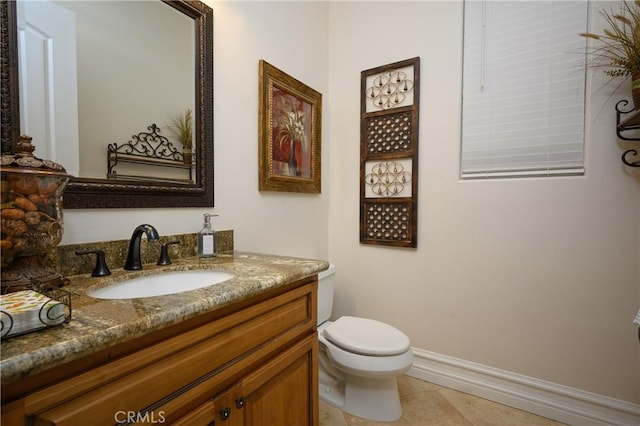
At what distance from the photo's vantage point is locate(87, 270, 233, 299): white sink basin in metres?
0.87

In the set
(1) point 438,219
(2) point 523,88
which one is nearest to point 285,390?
(1) point 438,219

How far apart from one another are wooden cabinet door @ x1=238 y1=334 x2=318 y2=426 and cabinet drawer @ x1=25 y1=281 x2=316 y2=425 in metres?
0.07

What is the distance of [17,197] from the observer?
663mm

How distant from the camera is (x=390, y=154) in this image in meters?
1.91

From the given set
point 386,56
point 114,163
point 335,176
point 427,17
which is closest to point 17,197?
point 114,163

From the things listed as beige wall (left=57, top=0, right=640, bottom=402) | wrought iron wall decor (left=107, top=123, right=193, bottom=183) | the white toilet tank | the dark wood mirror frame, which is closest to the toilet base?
the white toilet tank

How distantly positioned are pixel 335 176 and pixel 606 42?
1.56 metres

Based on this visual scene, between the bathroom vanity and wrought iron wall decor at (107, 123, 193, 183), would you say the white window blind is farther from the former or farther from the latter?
wrought iron wall decor at (107, 123, 193, 183)

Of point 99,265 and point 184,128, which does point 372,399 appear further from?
point 184,128

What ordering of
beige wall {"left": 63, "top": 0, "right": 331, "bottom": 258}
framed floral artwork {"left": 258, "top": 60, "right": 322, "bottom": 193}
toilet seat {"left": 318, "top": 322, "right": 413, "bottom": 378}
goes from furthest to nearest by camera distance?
framed floral artwork {"left": 258, "top": 60, "right": 322, "bottom": 193}
toilet seat {"left": 318, "top": 322, "right": 413, "bottom": 378}
beige wall {"left": 63, "top": 0, "right": 331, "bottom": 258}

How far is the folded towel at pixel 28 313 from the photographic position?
46 centimetres

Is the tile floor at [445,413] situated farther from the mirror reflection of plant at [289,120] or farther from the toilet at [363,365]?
the mirror reflection of plant at [289,120]

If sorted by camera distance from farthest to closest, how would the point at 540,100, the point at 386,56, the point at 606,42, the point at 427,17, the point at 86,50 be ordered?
1. the point at 386,56
2. the point at 427,17
3. the point at 540,100
4. the point at 606,42
5. the point at 86,50

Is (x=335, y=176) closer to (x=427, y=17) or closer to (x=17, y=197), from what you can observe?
(x=427, y=17)
